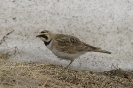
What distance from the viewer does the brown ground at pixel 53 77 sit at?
584cm

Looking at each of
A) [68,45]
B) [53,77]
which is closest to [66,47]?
[68,45]

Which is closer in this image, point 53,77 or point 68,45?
point 53,77

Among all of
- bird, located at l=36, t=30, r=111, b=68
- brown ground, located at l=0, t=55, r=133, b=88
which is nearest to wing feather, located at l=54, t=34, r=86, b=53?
bird, located at l=36, t=30, r=111, b=68

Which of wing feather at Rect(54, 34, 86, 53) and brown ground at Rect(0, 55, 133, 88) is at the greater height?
wing feather at Rect(54, 34, 86, 53)

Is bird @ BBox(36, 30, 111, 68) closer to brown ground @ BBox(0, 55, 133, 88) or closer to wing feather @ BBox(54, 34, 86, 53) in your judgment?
wing feather @ BBox(54, 34, 86, 53)

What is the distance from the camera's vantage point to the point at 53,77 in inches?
251

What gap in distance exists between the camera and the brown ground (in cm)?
584

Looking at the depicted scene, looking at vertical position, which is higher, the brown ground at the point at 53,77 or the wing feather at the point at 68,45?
the wing feather at the point at 68,45

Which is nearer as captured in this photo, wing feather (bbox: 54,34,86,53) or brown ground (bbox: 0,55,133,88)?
brown ground (bbox: 0,55,133,88)

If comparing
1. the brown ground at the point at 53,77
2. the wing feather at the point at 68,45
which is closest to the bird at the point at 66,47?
the wing feather at the point at 68,45

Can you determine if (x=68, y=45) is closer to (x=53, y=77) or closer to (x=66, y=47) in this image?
(x=66, y=47)

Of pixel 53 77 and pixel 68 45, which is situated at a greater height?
pixel 68 45

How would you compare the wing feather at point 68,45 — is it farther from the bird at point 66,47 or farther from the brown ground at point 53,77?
the brown ground at point 53,77

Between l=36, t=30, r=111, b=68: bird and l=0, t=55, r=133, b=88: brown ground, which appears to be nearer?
l=0, t=55, r=133, b=88: brown ground
